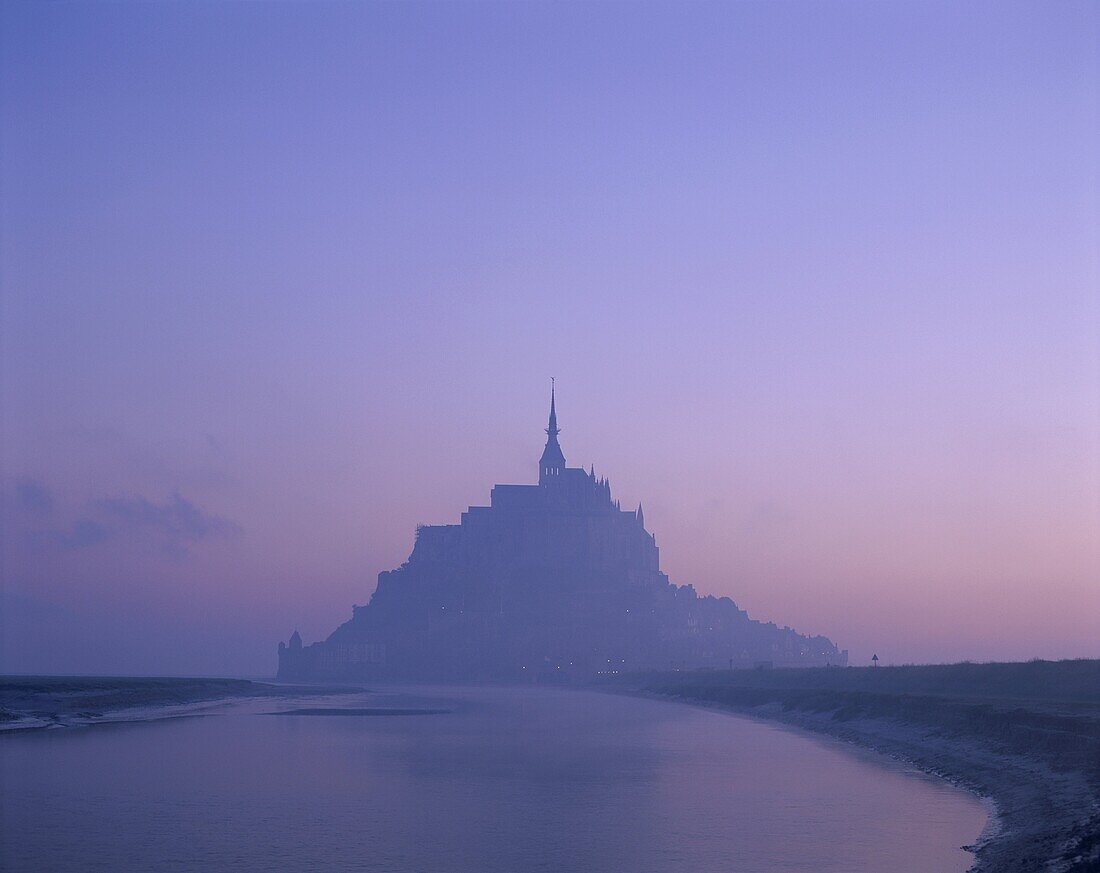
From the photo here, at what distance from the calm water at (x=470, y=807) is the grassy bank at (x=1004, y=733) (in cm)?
176

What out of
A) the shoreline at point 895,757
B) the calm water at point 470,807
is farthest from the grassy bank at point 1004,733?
the calm water at point 470,807

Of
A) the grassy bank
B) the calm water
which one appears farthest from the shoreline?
the calm water

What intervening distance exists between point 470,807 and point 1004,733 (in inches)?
803

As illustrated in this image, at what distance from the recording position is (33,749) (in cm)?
5619

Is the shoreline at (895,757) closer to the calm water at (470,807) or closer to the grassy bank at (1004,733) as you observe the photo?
the grassy bank at (1004,733)

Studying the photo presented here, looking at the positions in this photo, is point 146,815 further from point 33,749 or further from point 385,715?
point 385,715

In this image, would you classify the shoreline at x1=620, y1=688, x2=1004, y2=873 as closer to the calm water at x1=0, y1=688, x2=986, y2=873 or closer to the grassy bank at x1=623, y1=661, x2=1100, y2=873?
the grassy bank at x1=623, y1=661, x2=1100, y2=873

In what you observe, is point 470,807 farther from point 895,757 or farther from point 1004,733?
point 895,757

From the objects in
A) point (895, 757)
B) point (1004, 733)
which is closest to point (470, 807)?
point (1004, 733)

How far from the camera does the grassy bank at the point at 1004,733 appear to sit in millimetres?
26422

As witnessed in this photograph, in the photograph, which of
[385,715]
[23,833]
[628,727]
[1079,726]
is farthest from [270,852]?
[385,715]

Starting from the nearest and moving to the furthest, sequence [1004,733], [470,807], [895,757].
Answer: [470,807] < [1004,733] < [895,757]

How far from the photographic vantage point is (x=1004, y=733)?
142 feet

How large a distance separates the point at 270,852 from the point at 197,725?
5388 centimetres
